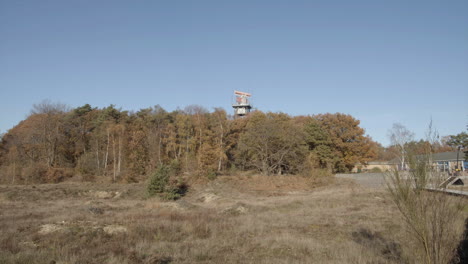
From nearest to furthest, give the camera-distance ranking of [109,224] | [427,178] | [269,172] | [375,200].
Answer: [427,178] → [109,224] → [375,200] → [269,172]

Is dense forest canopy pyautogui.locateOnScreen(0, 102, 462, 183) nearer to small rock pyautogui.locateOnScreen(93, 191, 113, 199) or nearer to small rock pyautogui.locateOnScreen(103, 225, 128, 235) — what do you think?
small rock pyautogui.locateOnScreen(93, 191, 113, 199)

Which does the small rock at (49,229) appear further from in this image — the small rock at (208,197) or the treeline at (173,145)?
the treeline at (173,145)

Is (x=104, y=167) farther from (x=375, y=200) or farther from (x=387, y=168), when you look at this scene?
(x=387, y=168)

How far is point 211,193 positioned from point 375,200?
14322 millimetres

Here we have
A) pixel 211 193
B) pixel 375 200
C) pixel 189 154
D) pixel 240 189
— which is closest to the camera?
pixel 375 200

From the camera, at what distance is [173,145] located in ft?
135

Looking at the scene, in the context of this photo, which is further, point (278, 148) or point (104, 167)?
point (104, 167)

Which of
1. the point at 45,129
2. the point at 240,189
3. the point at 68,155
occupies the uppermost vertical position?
the point at 45,129

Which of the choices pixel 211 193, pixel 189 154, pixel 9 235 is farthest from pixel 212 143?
pixel 9 235

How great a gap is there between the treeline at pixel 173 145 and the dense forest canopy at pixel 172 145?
118 mm

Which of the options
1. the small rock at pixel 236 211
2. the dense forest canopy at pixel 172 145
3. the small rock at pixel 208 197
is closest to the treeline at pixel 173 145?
the dense forest canopy at pixel 172 145

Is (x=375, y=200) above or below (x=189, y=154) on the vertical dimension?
below

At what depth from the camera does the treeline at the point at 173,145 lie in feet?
122

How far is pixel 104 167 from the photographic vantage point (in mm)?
40844
